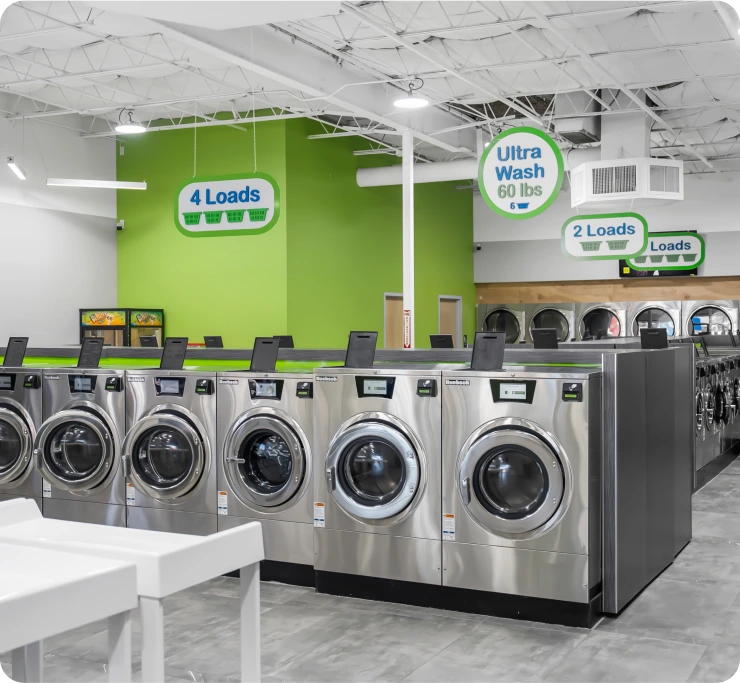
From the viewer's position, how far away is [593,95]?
415 inches

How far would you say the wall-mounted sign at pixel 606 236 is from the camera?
11.2 m

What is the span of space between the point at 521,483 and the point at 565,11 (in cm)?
509

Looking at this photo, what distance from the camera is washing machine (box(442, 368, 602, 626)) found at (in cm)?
420

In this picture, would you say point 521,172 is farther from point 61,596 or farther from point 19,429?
point 61,596

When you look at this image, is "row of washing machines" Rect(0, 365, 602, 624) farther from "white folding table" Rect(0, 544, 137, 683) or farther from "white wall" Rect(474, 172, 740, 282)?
"white wall" Rect(474, 172, 740, 282)

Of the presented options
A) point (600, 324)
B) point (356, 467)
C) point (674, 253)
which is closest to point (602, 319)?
point (600, 324)

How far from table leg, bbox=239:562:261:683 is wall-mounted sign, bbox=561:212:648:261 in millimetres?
9840

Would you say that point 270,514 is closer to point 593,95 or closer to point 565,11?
point 565,11

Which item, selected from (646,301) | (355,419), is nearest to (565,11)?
(355,419)

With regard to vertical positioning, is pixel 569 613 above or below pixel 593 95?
below

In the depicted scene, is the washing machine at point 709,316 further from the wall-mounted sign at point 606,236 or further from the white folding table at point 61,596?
the white folding table at point 61,596

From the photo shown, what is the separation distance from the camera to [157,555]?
1887mm

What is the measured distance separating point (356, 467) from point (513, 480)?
2.87 ft

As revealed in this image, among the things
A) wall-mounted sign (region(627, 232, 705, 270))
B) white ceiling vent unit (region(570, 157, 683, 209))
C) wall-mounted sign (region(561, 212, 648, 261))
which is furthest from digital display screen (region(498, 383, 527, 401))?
wall-mounted sign (region(627, 232, 705, 270))
